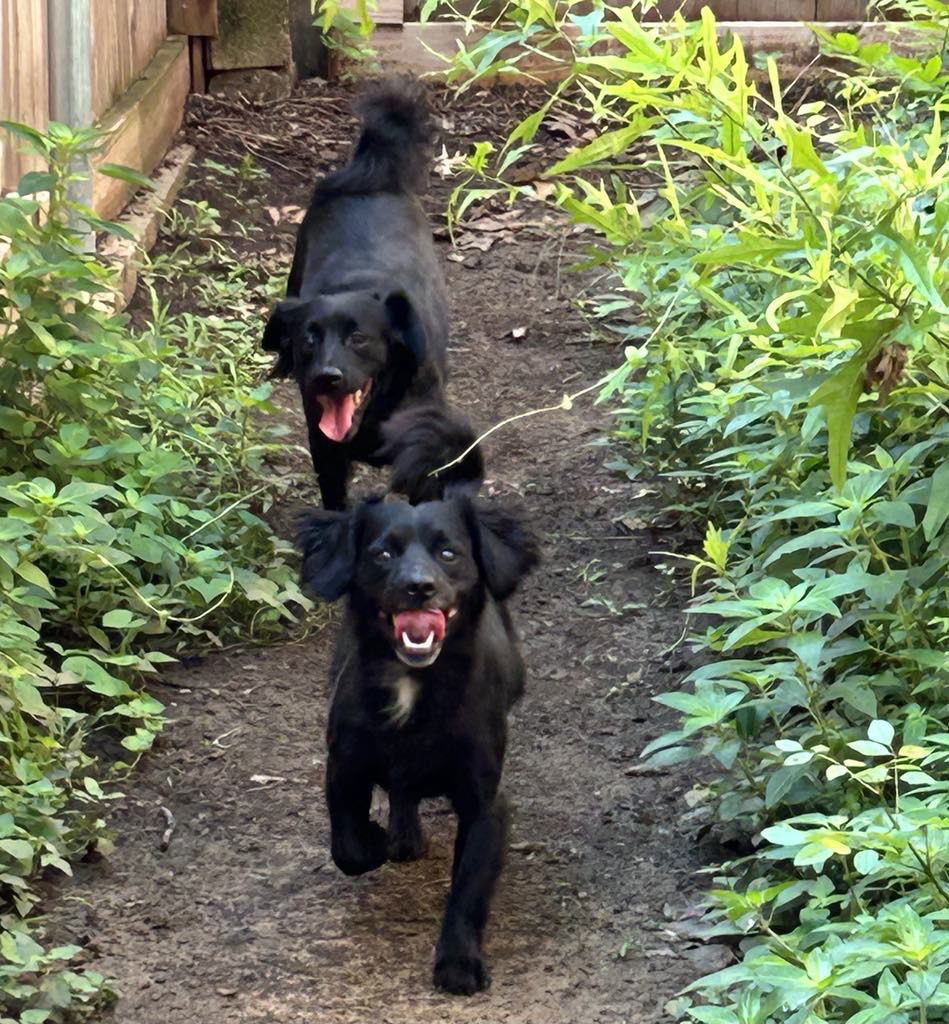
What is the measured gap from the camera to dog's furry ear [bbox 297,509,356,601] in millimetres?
4035

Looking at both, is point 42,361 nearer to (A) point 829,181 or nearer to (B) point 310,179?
(A) point 829,181

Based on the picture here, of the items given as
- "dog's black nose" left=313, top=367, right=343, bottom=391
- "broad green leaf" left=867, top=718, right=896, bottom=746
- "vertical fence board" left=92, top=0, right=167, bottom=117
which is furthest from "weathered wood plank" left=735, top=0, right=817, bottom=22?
"broad green leaf" left=867, top=718, right=896, bottom=746

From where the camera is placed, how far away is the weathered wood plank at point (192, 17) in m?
8.69

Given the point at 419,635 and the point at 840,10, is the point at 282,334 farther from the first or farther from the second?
the point at 840,10

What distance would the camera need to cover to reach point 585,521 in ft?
19.4

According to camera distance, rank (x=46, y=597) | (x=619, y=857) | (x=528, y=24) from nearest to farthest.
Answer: (x=528, y=24), (x=619, y=857), (x=46, y=597)

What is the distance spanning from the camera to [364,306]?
5797 mm

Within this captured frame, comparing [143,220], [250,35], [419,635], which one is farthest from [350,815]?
[250,35]

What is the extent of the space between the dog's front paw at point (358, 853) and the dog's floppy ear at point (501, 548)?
0.61 meters

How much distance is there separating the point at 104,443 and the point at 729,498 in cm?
181

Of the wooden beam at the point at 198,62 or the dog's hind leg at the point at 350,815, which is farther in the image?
the wooden beam at the point at 198,62

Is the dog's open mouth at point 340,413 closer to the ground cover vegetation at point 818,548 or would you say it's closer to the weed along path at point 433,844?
the weed along path at point 433,844

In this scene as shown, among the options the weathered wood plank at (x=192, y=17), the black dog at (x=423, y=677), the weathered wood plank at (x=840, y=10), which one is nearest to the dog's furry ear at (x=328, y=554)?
the black dog at (x=423, y=677)

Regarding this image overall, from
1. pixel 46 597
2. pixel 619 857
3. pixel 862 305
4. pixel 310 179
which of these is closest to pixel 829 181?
pixel 862 305
